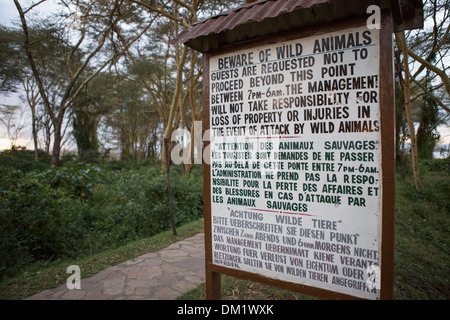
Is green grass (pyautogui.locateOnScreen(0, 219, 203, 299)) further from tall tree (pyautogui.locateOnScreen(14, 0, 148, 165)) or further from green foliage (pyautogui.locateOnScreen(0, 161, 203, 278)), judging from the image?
tall tree (pyautogui.locateOnScreen(14, 0, 148, 165))

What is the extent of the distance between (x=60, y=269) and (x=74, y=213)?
1.64 m

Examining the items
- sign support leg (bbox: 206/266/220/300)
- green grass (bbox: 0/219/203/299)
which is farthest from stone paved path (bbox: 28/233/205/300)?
sign support leg (bbox: 206/266/220/300)

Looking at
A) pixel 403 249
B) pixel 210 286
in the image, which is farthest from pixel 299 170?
pixel 403 249

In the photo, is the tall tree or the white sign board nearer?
the white sign board

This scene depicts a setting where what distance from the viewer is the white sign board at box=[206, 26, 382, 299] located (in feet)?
6.84

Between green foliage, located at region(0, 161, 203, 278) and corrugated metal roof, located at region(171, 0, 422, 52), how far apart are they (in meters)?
3.45

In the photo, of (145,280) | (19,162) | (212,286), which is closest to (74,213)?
(145,280)

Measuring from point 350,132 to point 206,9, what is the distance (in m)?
11.6

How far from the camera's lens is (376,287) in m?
2.04

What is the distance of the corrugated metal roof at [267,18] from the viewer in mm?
2051

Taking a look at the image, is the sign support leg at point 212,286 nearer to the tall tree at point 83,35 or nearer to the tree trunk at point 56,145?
the tall tree at point 83,35

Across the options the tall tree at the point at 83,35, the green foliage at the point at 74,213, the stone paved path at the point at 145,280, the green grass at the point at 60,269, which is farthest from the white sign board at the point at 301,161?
the tall tree at the point at 83,35

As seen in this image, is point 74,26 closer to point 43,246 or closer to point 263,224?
point 43,246

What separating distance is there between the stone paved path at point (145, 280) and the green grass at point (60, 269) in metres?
0.13
